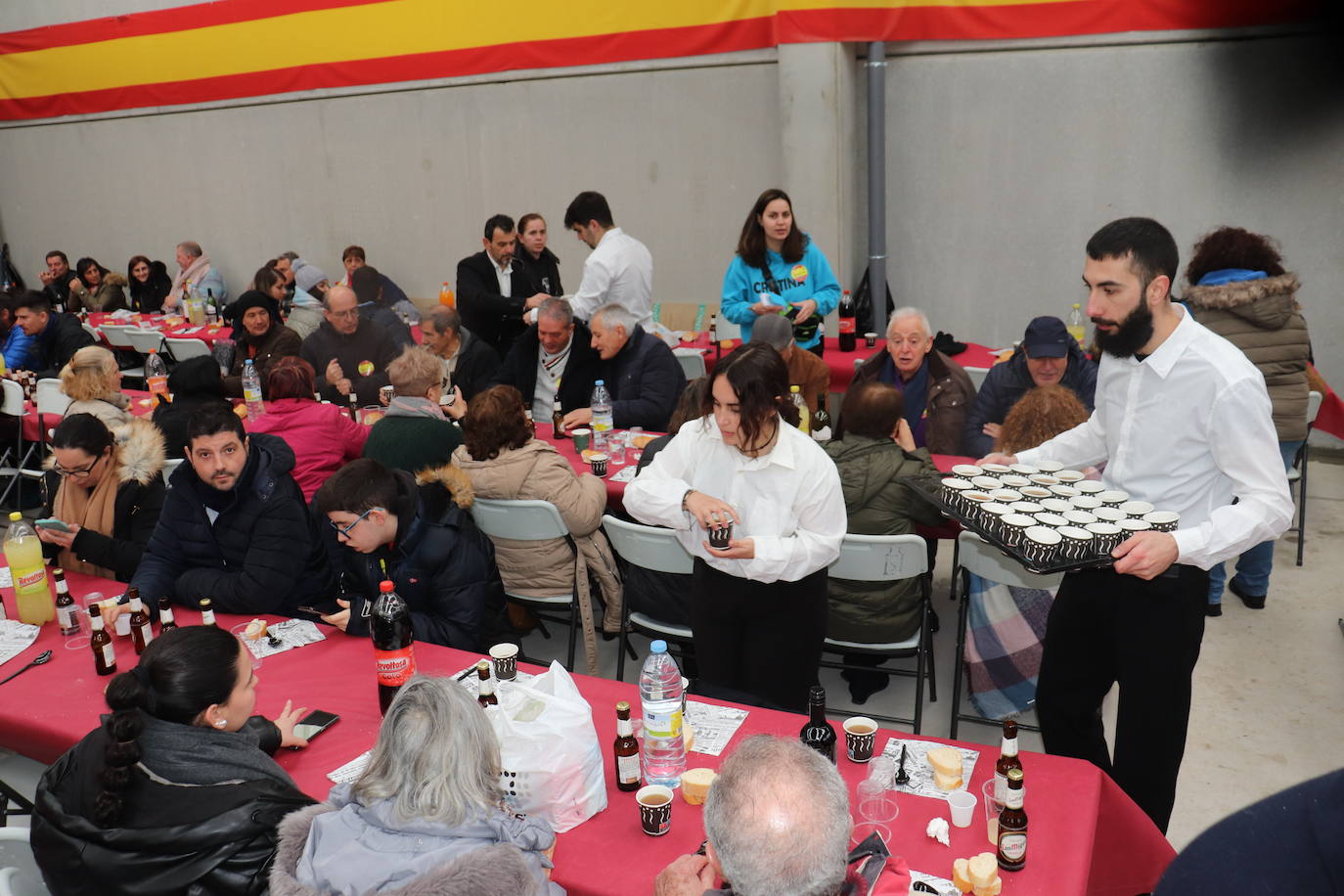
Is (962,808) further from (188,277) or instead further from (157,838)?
(188,277)

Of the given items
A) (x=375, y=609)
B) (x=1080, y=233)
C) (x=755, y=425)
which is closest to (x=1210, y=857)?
(x=755, y=425)

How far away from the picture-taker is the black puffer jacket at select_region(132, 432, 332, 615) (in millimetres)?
3363

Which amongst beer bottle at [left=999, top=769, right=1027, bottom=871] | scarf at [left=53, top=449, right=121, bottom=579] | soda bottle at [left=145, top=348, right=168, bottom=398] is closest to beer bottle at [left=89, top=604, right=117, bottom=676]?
scarf at [left=53, top=449, right=121, bottom=579]

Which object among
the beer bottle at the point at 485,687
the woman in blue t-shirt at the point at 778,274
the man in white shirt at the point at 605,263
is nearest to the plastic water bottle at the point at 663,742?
the beer bottle at the point at 485,687

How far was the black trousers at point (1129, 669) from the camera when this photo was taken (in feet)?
8.51

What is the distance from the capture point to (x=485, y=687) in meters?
2.57

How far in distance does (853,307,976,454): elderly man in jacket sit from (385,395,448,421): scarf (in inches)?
82.7

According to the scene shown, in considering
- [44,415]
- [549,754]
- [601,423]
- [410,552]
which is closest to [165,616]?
[410,552]

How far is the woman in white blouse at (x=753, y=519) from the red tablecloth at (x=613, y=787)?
0.46 metres

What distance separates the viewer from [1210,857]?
3.54 ft

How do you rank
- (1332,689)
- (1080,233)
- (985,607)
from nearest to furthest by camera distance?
(985,607) < (1332,689) < (1080,233)

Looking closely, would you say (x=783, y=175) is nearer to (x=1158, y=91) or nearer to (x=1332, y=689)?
(x=1158, y=91)

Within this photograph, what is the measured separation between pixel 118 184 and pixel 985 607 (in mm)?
12044

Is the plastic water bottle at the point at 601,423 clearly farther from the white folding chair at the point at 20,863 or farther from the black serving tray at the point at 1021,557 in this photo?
the white folding chair at the point at 20,863
